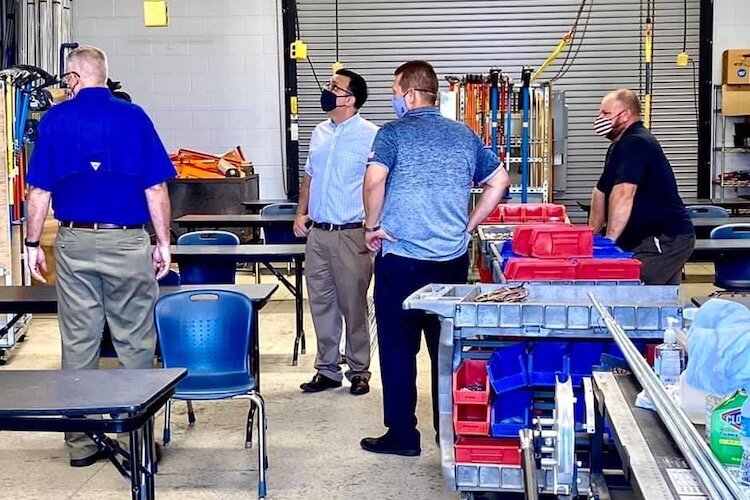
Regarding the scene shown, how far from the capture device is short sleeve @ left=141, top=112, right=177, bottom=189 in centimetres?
384

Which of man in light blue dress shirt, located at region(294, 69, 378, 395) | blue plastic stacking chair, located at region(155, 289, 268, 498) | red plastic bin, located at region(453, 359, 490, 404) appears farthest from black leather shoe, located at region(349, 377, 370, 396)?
red plastic bin, located at region(453, 359, 490, 404)

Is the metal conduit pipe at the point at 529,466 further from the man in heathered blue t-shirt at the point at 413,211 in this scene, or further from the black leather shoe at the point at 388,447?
the black leather shoe at the point at 388,447

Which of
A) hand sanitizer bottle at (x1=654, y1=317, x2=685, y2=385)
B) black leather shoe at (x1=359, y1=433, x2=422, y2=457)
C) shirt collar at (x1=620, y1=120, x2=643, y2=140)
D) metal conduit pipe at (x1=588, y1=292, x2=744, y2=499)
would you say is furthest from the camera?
shirt collar at (x1=620, y1=120, x2=643, y2=140)

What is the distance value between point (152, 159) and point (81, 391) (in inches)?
56.9

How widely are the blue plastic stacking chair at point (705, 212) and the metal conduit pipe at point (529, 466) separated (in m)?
5.39

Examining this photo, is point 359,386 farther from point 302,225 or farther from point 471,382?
point 471,382

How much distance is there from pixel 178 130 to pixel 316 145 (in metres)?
6.08

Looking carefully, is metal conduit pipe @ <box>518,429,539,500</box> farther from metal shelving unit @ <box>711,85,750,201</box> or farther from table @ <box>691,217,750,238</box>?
metal shelving unit @ <box>711,85,750,201</box>

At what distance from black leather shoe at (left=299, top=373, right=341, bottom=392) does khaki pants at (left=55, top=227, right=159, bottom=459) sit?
1406 millimetres

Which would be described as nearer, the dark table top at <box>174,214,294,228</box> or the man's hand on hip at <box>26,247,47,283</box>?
the man's hand on hip at <box>26,247,47,283</box>

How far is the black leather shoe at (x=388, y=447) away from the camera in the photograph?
4117 millimetres

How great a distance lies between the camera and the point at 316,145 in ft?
16.7

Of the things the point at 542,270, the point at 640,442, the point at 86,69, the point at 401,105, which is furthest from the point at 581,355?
the point at 86,69

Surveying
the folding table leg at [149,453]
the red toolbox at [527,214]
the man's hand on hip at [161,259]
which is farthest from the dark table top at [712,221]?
the folding table leg at [149,453]
